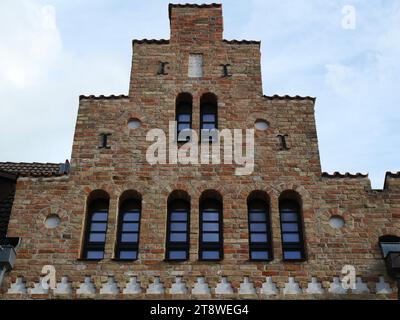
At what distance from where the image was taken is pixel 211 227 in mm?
13898

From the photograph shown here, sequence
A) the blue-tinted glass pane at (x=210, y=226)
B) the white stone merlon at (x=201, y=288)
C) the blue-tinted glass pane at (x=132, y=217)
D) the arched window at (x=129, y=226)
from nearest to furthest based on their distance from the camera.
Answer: the white stone merlon at (x=201, y=288), the arched window at (x=129, y=226), the blue-tinted glass pane at (x=210, y=226), the blue-tinted glass pane at (x=132, y=217)

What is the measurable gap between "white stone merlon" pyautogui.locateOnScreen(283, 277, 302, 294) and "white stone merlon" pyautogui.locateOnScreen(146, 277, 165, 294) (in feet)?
6.93

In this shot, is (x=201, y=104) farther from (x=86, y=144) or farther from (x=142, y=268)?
(x=142, y=268)

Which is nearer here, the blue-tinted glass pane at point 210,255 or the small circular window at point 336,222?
the blue-tinted glass pane at point 210,255

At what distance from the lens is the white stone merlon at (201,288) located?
→ 1267 cm

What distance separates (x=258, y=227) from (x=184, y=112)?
3352mm

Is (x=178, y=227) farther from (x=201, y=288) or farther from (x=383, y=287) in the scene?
(x=383, y=287)

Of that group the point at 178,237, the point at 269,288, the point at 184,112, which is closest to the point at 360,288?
the point at 269,288

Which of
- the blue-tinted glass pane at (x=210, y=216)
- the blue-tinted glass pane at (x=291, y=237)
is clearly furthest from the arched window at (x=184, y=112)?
the blue-tinted glass pane at (x=291, y=237)

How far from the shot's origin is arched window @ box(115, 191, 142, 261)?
1351 cm

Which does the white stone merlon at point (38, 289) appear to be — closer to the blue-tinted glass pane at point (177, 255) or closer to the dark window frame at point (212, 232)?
the blue-tinted glass pane at point (177, 255)

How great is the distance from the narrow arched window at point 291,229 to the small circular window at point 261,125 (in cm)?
171

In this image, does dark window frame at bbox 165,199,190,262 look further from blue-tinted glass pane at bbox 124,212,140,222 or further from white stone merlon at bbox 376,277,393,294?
white stone merlon at bbox 376,277,393,294
